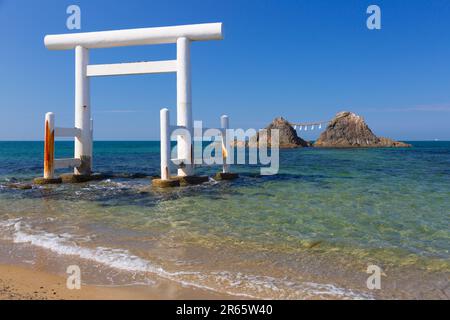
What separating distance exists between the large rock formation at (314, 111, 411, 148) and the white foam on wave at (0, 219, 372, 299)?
232 ft

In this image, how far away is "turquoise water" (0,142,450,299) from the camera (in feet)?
16.5

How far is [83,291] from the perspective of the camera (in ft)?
14.8

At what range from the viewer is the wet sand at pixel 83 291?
435 centimetres

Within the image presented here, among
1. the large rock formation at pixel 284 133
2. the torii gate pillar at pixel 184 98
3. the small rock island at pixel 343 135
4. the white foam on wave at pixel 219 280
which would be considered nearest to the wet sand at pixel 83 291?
the white foam on wave at pixel 219 280

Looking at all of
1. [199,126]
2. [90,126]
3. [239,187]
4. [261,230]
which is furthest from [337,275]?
[90,126]

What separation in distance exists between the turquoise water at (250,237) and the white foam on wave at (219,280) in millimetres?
14

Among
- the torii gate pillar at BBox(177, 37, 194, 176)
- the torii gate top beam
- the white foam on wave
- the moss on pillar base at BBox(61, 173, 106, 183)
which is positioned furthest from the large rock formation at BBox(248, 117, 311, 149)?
the white foam on wave

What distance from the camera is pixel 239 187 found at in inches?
587

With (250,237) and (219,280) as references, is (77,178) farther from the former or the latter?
(219,280)

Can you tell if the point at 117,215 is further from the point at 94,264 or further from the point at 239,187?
the point at 239,187

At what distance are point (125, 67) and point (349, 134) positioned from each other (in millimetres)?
64235

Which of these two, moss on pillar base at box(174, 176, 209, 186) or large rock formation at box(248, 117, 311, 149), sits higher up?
large rock formation at box(248, 117, 311, 149)

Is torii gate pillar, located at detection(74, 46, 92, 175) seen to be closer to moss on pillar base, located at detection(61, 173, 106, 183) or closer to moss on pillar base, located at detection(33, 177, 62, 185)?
moss on pillar base, located at detection(61, 173, 106, 183)
